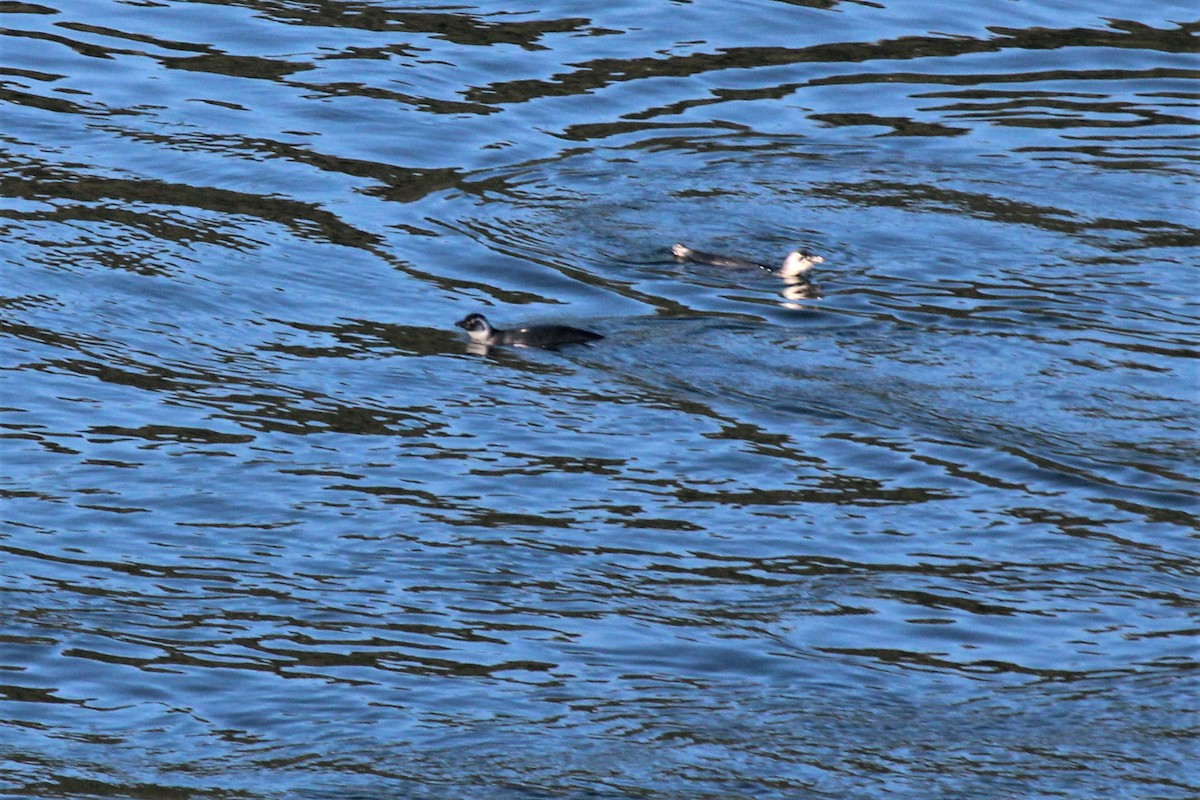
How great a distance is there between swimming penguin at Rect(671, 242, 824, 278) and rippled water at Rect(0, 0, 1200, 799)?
155 millimetres

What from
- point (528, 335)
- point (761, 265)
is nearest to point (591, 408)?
point (528, 335)

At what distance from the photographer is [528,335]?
12.3 meters

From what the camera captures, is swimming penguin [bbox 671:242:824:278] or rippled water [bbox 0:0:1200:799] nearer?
rippled water [bbox 0:0:1200:799]

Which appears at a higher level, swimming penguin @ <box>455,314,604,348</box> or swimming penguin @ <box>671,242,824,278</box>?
swimming penguin @ <box>671,242,824,278</box>

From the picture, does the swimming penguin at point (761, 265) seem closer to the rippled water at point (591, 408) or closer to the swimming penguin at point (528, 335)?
the rippled water at point (591, 408)

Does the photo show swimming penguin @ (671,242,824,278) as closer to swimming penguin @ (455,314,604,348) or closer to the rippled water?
the rippled water

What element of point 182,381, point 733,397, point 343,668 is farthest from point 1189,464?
point 182,381

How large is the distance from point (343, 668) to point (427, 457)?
248 centimetres

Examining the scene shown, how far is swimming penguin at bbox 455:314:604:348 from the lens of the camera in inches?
482

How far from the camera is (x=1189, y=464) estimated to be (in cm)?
1042

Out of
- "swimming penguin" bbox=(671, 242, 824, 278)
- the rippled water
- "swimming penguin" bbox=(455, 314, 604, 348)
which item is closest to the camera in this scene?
the rippled water

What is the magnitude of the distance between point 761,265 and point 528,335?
2.14 m

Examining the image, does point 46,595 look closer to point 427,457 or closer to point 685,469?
→ point 427,457

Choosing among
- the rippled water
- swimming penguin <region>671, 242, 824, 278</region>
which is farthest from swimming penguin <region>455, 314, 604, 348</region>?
swimming penguin <region>671, 242, 824, 278</region>
